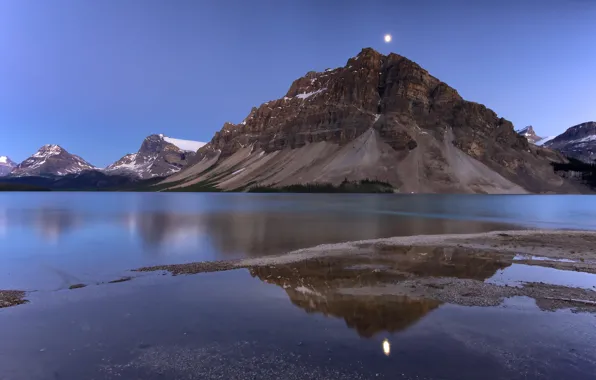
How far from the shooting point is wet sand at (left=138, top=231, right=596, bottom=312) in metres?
19.8

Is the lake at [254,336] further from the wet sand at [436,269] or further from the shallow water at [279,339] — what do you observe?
the wet sand at [436,269]

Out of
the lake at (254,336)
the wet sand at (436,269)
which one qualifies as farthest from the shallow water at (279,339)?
the wet sand at (436,269)

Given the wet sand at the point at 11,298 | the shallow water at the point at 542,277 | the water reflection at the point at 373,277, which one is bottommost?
the wet sand at the point at 11,298

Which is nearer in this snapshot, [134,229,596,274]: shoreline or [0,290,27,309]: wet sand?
[0,290,27,309]: wet sand

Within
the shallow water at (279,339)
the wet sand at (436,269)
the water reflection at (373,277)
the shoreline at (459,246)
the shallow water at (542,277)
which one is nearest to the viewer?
the shallow water at (279,339)

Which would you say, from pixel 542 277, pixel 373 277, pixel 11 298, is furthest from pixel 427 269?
pixel 11 298

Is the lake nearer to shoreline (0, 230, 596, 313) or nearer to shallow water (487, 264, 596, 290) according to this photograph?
shoreline (0, 230, 596, 313)

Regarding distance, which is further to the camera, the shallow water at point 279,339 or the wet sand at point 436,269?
the wet sand at point 436,269

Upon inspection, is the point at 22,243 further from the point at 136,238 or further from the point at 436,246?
the point at 436,246

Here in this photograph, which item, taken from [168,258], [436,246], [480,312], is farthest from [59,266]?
[436,246]

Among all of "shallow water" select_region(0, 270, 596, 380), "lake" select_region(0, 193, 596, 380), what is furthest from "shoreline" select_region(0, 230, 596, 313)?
"shallow water" select_region(0, 270, 596, 380)

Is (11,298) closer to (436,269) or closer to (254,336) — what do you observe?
(254,336)

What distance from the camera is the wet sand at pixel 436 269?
19.8 meters

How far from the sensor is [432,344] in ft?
44.6
